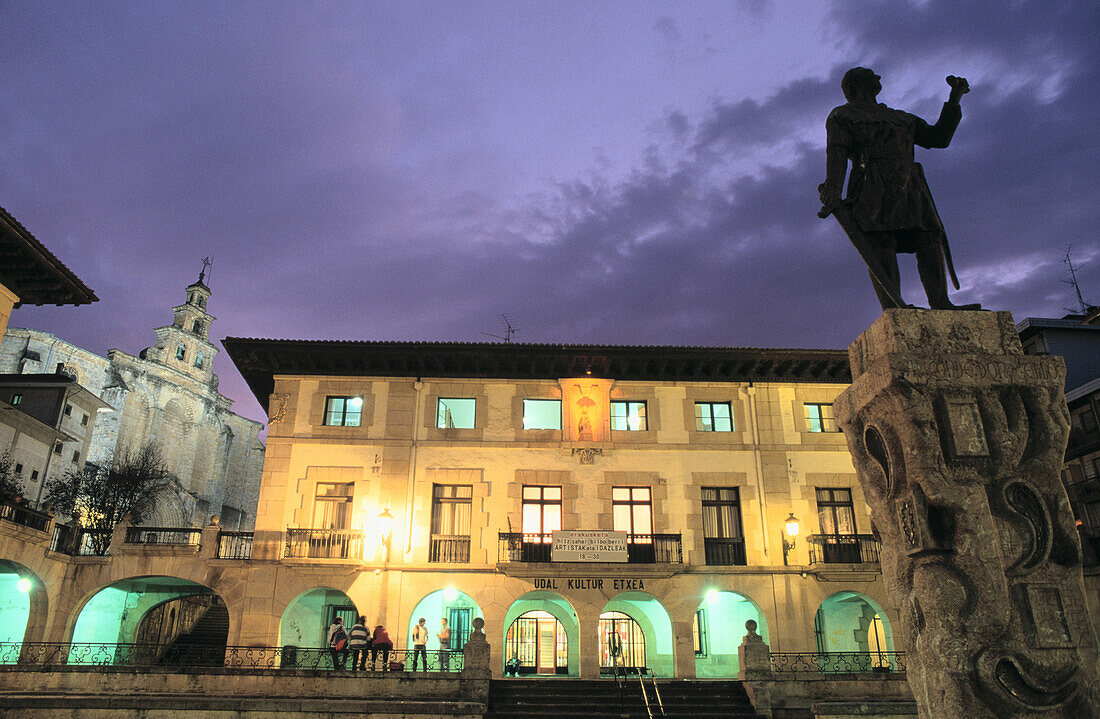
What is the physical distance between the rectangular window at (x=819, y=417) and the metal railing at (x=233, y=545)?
66.7 feet

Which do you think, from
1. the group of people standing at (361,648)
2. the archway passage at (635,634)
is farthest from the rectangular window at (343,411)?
the archway passage at (635,634)

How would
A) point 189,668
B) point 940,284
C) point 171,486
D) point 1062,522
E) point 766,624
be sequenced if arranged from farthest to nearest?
point 171,486
point 766,624
point 189,668
point 940,284
point 1062,522

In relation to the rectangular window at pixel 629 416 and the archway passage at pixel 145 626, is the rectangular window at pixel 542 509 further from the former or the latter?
the archway passage at pixel 145 626

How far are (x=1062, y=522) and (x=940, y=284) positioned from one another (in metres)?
2.52

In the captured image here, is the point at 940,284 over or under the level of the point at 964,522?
over

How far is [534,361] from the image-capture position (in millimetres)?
28156

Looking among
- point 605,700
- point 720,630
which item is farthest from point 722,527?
point 605,700

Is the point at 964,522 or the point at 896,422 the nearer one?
the point at 964,522

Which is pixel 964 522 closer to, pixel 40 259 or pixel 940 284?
pixel 940 284

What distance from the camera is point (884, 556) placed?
7055 mm

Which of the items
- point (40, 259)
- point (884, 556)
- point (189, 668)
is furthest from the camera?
point (40, 259)

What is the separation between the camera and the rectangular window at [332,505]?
26.2 meters

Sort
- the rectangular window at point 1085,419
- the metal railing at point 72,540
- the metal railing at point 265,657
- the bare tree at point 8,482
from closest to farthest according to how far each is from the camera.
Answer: the metal railing at point 265,657 < the bare tree at point 8,482 < the metal railing at point 72,540 < the rectangular window at point 1085,419

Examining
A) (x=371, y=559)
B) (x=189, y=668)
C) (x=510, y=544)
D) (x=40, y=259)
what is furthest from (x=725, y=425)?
(x=40, y=259)
